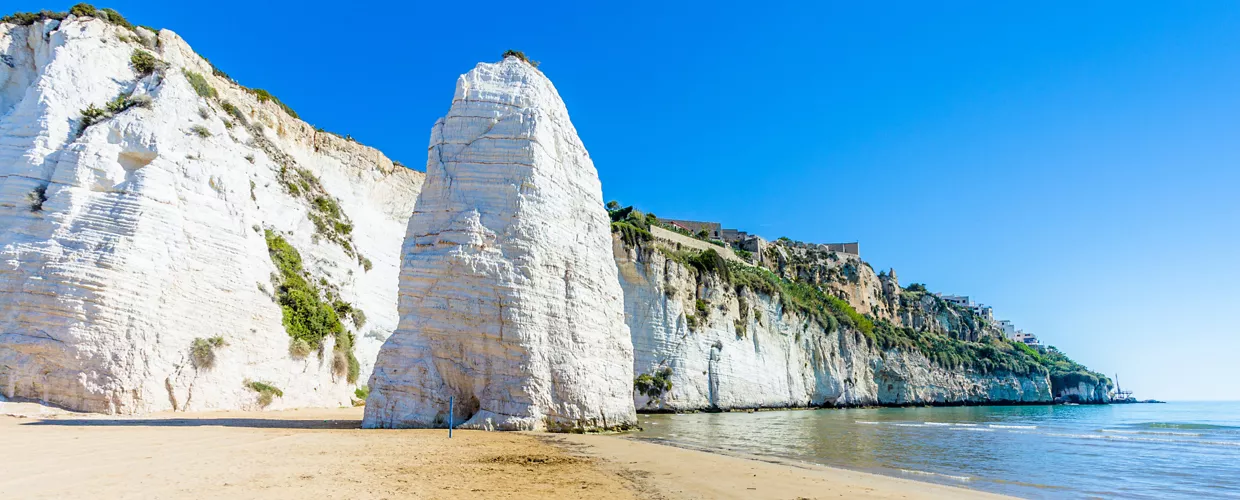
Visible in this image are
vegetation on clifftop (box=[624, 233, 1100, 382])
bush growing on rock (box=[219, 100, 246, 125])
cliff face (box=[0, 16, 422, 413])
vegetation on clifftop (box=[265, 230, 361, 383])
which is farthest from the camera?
vegetation on clifftop (box=[624, 233, 1100, 382])

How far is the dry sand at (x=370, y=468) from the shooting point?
20.1 feet

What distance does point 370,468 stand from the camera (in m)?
7.48

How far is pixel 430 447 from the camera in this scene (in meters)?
9.52

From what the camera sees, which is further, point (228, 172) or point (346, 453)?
point (228, 172)

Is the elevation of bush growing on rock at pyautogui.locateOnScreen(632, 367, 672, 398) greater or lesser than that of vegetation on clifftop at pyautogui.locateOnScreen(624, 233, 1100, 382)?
lesser

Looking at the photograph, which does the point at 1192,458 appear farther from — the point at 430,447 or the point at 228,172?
the point at 228,172

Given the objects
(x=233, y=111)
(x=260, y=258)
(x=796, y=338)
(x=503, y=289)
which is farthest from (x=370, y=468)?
(x=796, y=338)

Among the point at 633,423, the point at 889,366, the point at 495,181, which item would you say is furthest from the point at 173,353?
the point at 889,366

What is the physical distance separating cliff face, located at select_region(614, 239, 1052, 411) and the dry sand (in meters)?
20.1

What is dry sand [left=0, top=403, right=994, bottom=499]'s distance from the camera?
241 inches

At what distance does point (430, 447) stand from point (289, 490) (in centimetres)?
357

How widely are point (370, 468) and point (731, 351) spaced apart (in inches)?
1197

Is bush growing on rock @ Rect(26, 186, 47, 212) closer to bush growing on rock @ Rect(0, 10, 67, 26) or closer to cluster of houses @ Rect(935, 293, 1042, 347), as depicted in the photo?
bush growing on rock @ Rect(0, 10, 67, 26)

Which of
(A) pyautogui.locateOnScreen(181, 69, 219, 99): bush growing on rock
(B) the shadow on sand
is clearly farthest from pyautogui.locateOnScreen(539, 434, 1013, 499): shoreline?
(A) pyautogui.locateOnScreen(181, 69, 219, 99): bush growing on rock
